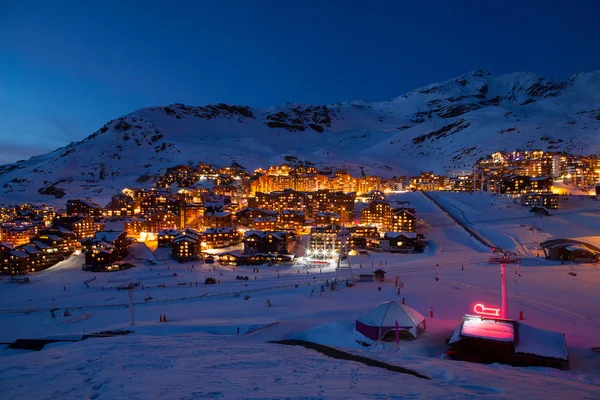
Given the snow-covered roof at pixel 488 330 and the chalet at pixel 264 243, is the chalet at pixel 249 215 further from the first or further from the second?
the snow-covered roof at pixel 488 330

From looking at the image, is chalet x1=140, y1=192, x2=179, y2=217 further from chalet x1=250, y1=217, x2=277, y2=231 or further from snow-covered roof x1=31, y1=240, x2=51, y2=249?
snow-covered roof x1=31, y1=240, x2=51, y2=249

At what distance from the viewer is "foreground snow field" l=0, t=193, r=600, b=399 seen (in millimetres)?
7559

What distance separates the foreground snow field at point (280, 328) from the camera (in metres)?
7.56

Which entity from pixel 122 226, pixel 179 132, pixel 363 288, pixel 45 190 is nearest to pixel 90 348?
pixel 363 288

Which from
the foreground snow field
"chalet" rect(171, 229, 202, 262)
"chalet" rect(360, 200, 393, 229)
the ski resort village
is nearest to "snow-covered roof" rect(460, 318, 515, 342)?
the ski resort village

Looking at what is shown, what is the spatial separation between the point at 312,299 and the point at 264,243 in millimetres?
24477

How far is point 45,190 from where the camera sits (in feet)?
338

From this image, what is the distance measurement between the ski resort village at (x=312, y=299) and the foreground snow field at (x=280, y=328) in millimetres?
83

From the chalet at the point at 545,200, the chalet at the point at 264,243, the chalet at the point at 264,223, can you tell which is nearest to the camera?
the chalet at the point at 264,243

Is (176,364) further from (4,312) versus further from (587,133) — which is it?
(587,133)

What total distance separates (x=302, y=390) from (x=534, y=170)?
91.8m

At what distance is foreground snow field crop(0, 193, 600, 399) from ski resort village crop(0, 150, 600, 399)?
8cm

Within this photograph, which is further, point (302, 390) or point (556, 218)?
point (556, 218)

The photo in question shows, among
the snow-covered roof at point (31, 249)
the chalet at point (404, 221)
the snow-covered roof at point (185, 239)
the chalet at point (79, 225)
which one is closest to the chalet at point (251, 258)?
the snow-covered roof at point (185, 239)
